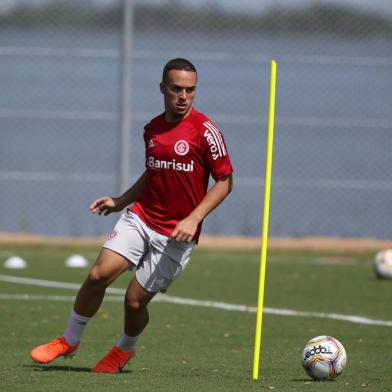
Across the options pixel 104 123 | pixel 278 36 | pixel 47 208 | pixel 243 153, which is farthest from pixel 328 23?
pixel 47 208

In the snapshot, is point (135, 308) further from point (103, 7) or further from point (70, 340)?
point (103, 7)

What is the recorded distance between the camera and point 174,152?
759 cm

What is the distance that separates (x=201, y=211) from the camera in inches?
288

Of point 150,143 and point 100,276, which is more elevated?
point 150,143

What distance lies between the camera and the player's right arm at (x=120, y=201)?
7930 mm

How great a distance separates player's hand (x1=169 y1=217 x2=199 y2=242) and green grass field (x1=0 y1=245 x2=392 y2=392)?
31.6 inches

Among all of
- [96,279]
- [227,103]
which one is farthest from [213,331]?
[227,103]

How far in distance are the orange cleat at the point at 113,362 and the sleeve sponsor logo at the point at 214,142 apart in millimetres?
1336

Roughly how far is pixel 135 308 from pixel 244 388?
1.12 m

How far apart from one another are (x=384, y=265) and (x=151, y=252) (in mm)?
7946

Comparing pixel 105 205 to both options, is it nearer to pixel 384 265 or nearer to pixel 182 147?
pixel 182 147

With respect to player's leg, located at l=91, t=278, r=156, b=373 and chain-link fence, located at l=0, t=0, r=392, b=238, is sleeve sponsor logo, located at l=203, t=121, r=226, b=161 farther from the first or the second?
chain-link fence, located at l=0, t=0, r=392, b=238

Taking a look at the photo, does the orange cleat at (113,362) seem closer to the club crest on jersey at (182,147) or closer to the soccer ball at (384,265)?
the club crest on jersey at (182,147)

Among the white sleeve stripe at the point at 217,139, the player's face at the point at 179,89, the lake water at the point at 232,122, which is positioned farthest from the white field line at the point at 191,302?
the lake water at the point at 232,122
